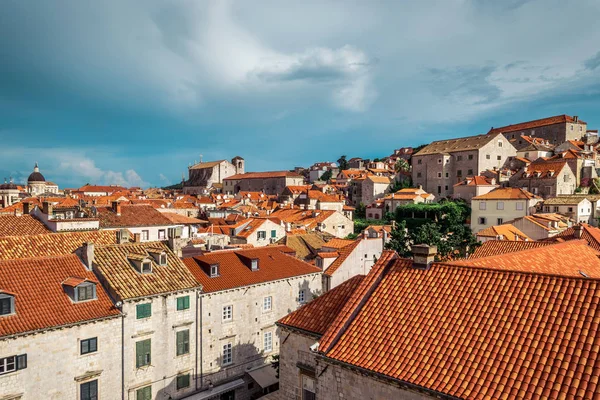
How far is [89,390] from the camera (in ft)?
59.4

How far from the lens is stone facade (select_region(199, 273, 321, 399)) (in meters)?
23.0

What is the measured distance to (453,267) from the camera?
1261cm

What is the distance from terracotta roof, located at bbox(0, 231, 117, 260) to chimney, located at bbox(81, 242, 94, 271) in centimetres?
400

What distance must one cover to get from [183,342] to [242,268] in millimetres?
6104

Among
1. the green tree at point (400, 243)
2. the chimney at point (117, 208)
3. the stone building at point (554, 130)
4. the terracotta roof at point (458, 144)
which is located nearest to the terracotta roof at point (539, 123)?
the stone building at point (554, 130)

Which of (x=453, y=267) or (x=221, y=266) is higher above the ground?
(x=453, y=267)

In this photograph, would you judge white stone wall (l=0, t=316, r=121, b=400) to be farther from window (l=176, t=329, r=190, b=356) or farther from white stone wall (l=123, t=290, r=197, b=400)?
window (l=176, t=329, r=190, b=356)

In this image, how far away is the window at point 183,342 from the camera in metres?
21.6

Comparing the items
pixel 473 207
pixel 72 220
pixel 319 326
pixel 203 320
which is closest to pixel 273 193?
pixel 473 207

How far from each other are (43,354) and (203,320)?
319 inches

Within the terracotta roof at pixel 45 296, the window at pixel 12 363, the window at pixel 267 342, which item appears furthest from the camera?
the window at pixel 267 342

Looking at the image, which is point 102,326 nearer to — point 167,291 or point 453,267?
point 167,291

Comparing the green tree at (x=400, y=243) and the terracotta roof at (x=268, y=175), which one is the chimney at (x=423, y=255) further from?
the terracotta roof at (x=268, y=175)

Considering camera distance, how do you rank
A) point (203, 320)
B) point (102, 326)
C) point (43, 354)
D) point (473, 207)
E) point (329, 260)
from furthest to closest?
point (473, 207), point (329, 260), point (203, 320), point (102, 326), point (43, 354)
